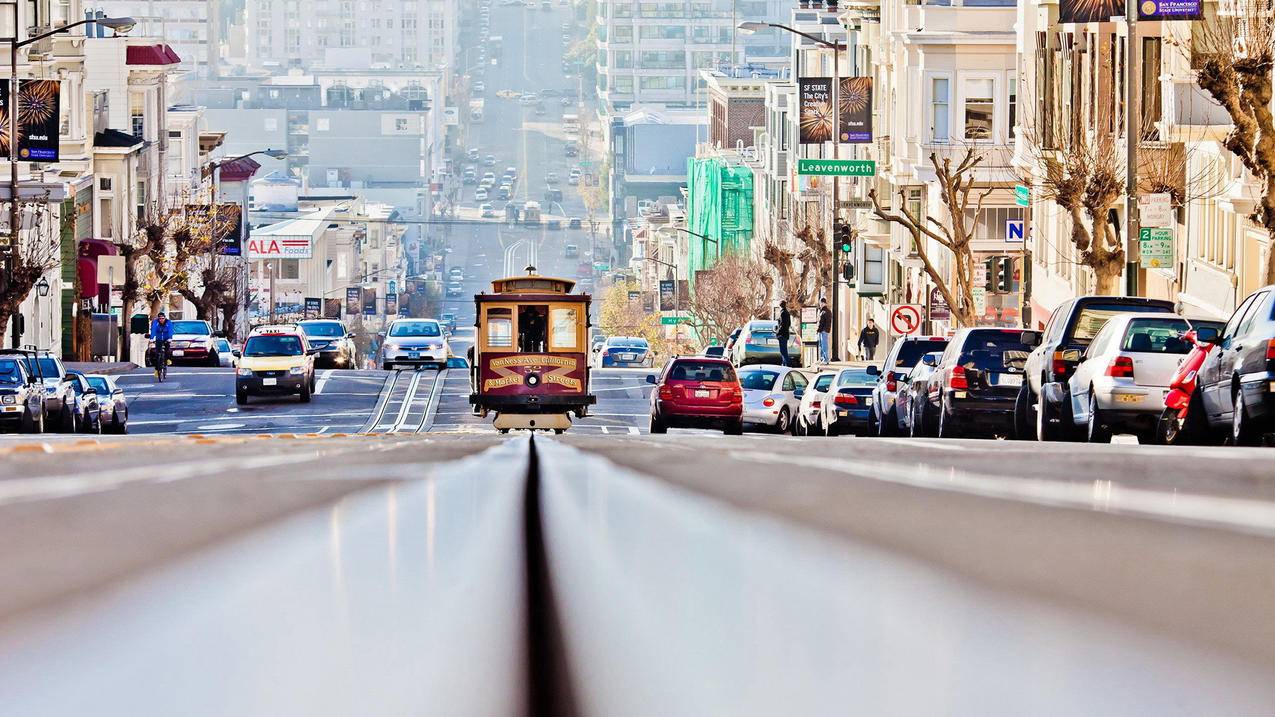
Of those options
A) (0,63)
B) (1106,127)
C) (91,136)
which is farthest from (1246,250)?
(91,136)

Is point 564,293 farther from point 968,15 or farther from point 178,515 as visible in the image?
point 178,515

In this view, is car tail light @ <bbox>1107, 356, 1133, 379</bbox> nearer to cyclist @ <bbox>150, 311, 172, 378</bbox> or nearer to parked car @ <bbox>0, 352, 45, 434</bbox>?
parked car @ <bbox>0, 352, 45, 434</bbox>

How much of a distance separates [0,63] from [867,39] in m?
35.5

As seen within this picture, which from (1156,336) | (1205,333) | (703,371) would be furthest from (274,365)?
(1205,333)

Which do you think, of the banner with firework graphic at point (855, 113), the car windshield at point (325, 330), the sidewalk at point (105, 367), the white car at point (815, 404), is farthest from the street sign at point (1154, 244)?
the car windshield at point (325, 330)

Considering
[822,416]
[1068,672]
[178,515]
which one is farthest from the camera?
[822,416]

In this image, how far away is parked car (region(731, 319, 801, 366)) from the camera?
228 feet

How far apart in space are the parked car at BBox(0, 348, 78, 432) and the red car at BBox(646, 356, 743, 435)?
13302 mm

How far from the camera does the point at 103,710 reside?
198cm

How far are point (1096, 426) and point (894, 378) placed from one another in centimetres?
1019

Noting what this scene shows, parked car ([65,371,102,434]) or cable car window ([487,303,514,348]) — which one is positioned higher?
cable car window ([487,303,514,348])

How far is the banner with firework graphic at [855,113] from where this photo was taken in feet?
200

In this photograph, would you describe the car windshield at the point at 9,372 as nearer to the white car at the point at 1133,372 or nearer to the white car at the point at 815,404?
the white car at the point at 815,404

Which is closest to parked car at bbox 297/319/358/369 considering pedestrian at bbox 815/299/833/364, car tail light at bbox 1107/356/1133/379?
pedestrian at bbox 815/299/833/364
